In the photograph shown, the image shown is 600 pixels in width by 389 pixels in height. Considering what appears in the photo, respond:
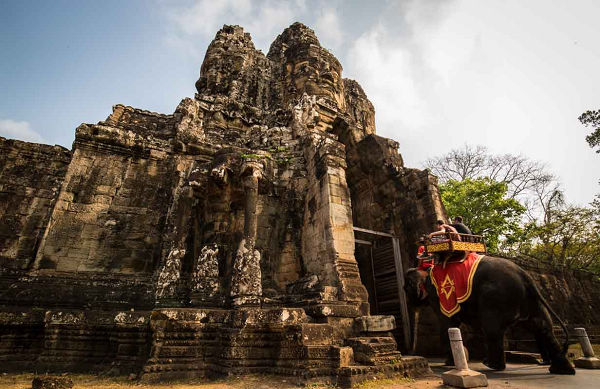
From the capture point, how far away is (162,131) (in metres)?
10.6

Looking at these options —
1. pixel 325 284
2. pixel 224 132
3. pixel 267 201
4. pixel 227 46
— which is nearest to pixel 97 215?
pixel 267 201

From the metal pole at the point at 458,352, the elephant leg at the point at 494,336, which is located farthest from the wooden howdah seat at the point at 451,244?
the metal pole at the point at 458,352

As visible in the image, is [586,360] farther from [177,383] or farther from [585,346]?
[177,383]

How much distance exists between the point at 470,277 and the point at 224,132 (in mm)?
8790

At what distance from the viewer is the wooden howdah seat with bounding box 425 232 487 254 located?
5.89 m

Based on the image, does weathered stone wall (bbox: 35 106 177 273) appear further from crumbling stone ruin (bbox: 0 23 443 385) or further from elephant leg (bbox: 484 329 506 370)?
elephant leg (bbox: 484 329 506 370)

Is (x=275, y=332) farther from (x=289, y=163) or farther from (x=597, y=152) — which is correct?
(x=597, y=152)

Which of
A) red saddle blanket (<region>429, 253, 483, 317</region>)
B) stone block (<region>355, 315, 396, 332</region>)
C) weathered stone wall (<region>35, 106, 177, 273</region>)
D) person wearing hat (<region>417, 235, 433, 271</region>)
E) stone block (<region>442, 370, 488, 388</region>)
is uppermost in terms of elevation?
weathered stone wall (<region>35, 106, 177, 273</region>)

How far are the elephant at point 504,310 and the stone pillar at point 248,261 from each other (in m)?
4.06

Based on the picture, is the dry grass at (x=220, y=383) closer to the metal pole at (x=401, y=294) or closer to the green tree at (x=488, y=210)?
the metal pole at (x=401, y=294)

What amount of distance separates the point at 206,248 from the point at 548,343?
6886 mm

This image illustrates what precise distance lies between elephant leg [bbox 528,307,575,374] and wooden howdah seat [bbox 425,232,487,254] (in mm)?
1527

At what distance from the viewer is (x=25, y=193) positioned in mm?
7922

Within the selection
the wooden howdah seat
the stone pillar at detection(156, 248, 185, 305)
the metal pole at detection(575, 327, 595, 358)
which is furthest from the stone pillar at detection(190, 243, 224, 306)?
the metal pole at detection(575, 327, 595, 358)
